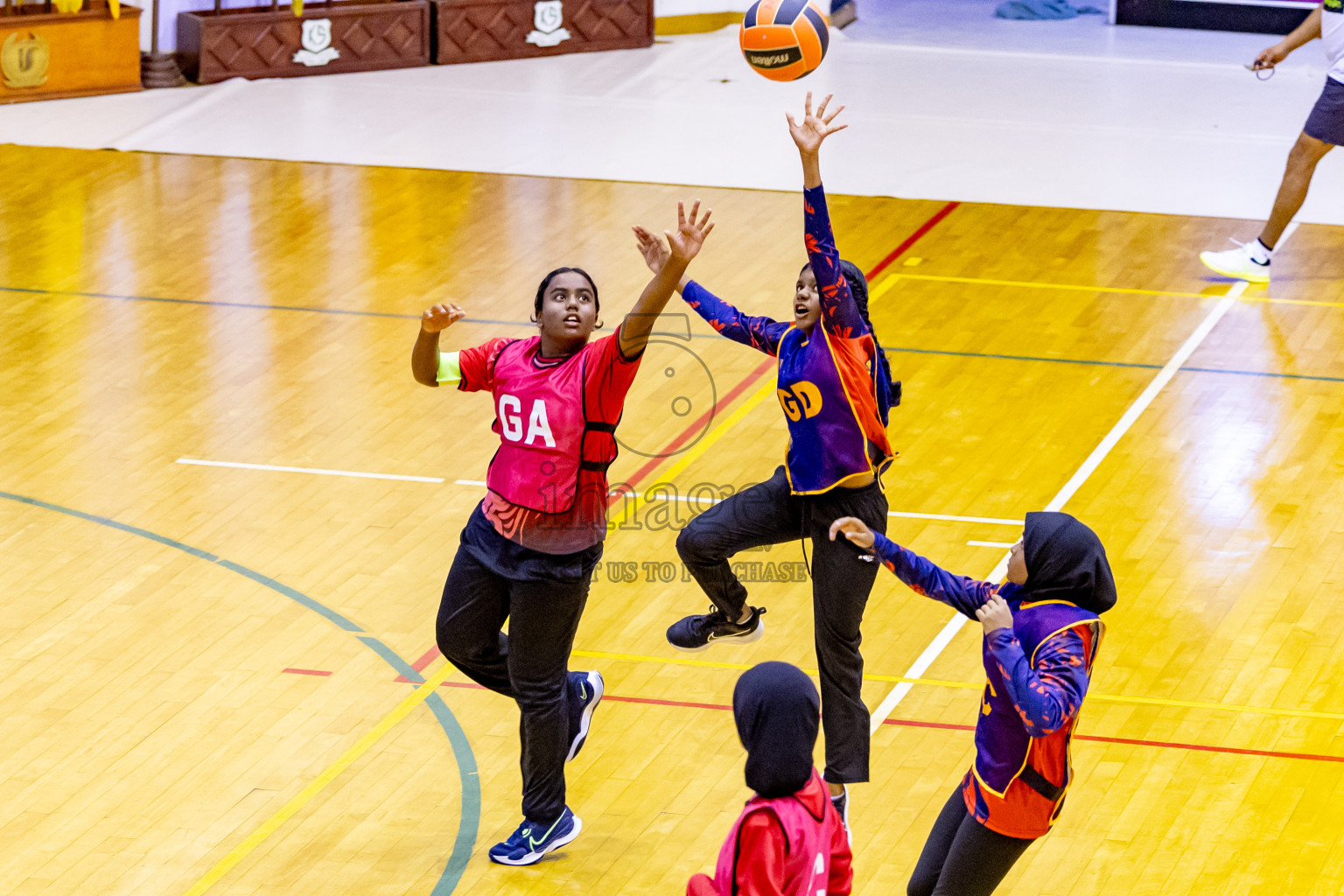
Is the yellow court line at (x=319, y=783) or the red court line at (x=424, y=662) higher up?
the red court line at (x=424, y=662)

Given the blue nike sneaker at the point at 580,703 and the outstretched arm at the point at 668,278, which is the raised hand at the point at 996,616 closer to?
the outstretched arm at the point at 668,278

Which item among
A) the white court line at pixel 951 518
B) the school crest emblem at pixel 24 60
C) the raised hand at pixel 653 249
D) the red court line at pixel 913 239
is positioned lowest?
the white court line at pixel 951 518

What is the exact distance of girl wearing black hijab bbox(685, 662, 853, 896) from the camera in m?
3.65

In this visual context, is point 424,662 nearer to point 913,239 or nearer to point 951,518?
point 951,518

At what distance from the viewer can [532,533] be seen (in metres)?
5.49

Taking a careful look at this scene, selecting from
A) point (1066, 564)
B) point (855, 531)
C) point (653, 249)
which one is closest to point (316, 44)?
→ point (653, 249)

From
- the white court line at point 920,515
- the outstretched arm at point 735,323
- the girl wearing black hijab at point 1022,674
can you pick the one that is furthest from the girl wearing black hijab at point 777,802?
the white court line at point 920,515

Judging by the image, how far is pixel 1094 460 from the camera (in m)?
9.03

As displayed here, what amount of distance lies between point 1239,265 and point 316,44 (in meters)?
9.56

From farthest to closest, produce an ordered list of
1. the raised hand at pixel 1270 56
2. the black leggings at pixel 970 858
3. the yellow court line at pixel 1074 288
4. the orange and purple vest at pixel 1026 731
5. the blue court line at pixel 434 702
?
the raised hand at pixel 1270 56, the yellow court line at pixel 1074 288, the blue court line at pixel 434 702, the black leggings at pixel 970 858, the orange and purple vest at pixel 1026 731

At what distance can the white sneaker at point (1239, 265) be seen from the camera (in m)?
11.7

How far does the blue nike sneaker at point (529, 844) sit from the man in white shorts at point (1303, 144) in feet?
24.4

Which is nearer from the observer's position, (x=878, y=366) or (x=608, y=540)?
(x=878, y=366)

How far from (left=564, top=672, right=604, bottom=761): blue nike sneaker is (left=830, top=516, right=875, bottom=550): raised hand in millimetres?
1474
